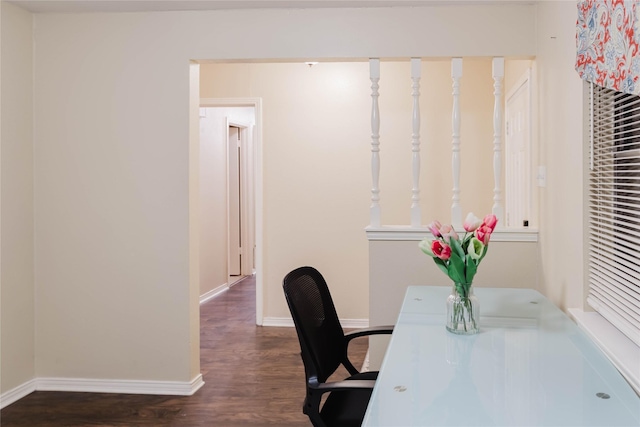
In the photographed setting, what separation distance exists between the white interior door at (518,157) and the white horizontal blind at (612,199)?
107cm

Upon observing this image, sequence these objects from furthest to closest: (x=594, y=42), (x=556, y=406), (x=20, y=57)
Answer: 1. (x=20, y=57)
2. (x=594, y=42)
3. (x=556, y=406)

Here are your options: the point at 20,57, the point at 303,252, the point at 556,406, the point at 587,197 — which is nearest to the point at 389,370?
the point at 556,406

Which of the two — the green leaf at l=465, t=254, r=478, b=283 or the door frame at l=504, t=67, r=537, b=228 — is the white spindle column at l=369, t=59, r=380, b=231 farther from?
the green leaf at l=465, t=254, r=478, b=283

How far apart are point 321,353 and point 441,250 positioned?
22.0 inches

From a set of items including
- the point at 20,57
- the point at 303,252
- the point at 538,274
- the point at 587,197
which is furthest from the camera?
the point at 303,252

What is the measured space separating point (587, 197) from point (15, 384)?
3222 mm

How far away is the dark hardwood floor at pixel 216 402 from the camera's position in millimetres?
3043

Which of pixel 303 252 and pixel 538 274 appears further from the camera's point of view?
pixel 303 252

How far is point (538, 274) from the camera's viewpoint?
10.4 ft

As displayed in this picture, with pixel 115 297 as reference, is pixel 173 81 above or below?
above

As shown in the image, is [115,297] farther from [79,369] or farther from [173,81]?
[173,81]

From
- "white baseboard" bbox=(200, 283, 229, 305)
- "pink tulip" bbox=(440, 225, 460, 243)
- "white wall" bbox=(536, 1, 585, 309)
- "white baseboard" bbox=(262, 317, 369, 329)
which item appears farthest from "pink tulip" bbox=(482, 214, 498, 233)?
"white baseboard" bbox=(200, 283, 229, 305)

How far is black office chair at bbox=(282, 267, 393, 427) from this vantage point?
1.91m

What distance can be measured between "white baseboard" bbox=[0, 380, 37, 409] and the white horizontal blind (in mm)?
3094
